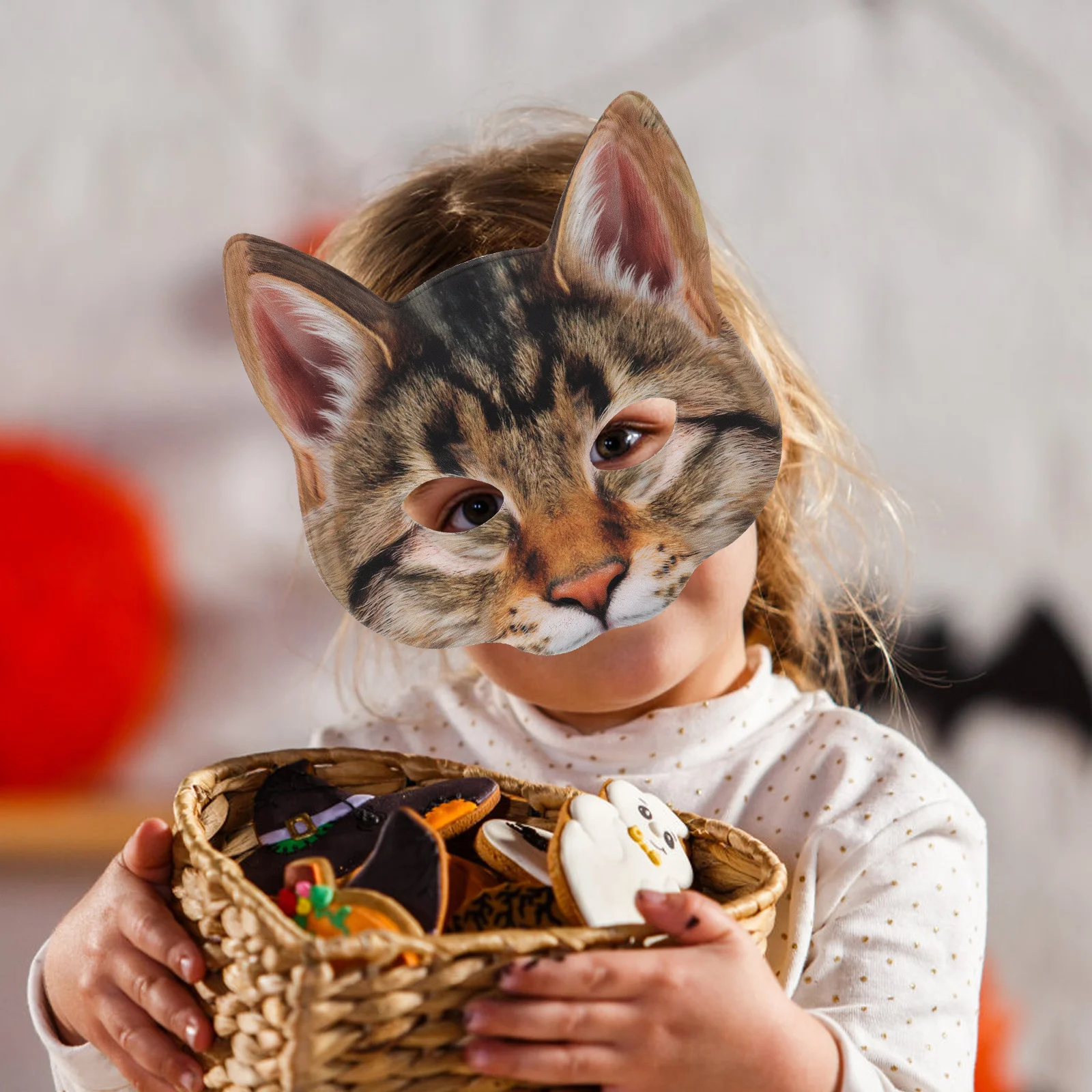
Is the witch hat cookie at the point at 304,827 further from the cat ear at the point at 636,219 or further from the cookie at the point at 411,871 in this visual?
the cat ear at the point at 636,219

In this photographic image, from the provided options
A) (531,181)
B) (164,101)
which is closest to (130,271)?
(164,101)

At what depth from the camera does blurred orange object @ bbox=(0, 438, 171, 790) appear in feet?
3.14

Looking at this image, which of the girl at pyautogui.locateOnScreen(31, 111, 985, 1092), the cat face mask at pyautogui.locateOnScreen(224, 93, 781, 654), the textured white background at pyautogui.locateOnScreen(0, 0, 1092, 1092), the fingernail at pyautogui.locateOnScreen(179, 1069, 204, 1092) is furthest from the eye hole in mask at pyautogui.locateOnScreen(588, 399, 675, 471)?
the textured white background at pyautogui.locateOnScreen(0, 0, 1092, 1092)

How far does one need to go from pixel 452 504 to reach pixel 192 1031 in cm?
27

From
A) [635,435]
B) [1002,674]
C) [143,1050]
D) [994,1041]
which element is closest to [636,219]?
[635,435]

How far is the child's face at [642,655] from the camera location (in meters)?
0.63

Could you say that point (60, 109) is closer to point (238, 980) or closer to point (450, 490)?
point (450, 490)

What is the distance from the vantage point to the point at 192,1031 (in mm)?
457

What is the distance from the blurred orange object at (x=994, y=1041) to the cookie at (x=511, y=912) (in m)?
0.62

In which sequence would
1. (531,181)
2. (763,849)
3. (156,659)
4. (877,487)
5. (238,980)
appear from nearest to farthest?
(238,980)
(763,849)
(531,181)
(877,487)
(156,659)

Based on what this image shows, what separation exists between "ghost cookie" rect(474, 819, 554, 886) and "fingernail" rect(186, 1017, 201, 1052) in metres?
0.13

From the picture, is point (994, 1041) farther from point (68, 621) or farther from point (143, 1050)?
point (68, 621)

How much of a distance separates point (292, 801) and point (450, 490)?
171 mm

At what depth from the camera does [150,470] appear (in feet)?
3.31
